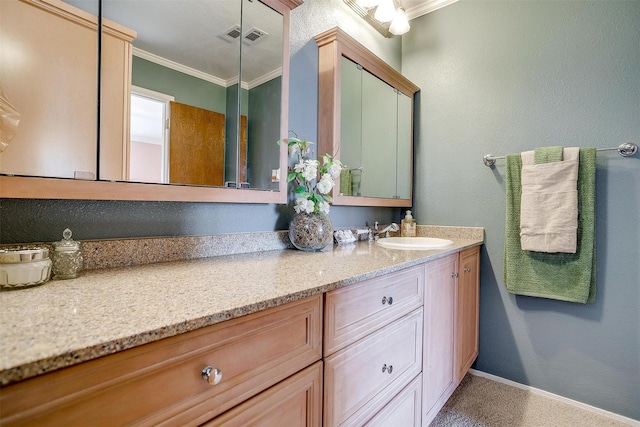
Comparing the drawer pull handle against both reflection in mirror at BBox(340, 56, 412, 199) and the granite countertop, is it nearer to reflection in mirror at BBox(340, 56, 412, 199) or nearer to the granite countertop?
the granite countertop

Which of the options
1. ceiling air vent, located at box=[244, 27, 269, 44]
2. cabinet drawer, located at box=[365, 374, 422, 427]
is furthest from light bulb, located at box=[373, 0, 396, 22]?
cabinet drawer, located at box=[365, 374, 422, 427]

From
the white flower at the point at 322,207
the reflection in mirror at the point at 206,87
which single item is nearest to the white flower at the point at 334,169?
the white flower at the point at 322,207

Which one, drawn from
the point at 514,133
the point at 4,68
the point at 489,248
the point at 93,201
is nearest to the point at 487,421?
the point at 489,248

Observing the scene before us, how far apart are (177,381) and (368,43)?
6.97ft

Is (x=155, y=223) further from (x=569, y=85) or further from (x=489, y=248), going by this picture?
(x=569, y=85)

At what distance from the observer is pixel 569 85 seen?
5.62 feet

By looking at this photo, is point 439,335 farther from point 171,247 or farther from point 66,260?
point 66,260

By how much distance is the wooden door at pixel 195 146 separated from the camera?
1.04 meters

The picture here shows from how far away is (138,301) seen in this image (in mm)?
609

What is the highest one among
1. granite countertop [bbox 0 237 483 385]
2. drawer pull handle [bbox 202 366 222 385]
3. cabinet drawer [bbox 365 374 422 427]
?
granite countertop [bbox 0 237 483 385]

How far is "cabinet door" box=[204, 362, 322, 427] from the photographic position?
613mm

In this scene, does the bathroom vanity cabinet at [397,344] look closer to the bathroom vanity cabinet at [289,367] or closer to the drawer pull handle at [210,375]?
the bathroom vanity cabinet at [289,367]

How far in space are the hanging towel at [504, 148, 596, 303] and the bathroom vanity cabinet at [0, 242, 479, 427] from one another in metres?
0.58

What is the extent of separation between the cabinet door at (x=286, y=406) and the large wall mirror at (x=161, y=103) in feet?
2.24
